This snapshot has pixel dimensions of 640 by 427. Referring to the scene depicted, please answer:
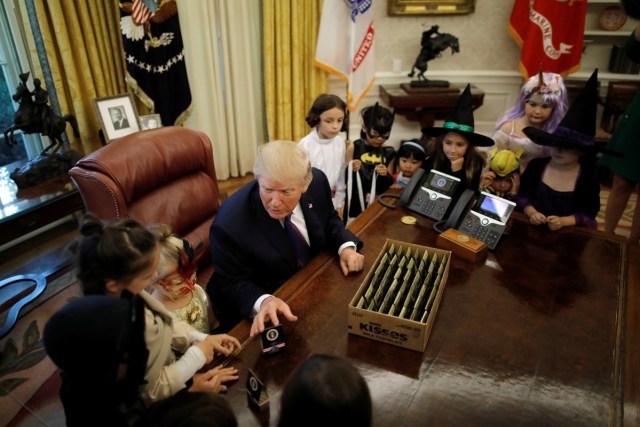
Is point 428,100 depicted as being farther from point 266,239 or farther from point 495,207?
point 266,239

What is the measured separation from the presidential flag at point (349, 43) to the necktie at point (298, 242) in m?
2.79

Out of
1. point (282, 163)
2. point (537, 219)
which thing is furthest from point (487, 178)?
point (282, 163)

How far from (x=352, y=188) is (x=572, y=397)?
1.75m

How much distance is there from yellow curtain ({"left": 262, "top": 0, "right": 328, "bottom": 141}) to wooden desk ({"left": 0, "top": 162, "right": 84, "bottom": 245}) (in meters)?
2.15

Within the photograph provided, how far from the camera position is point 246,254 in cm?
158

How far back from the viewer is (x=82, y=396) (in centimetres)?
84

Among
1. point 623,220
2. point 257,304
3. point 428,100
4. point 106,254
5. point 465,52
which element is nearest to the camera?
point 106,254

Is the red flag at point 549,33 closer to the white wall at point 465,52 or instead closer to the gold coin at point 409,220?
the white wall at point 465,52

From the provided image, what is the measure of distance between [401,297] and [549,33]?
13.1ft

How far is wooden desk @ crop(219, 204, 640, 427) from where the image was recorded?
1.05 m

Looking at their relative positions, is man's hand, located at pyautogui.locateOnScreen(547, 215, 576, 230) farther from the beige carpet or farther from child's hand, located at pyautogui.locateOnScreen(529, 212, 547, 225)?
the beige carpet

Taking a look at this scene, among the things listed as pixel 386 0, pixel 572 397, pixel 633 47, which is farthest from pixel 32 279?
pixel 386 0

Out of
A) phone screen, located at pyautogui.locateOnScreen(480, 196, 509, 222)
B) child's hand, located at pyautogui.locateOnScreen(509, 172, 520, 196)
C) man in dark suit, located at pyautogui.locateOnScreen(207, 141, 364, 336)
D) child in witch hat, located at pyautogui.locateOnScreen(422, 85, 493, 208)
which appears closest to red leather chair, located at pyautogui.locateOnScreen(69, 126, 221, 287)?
man in dark suit, located at pyautogui.locateOnScreen(207, 141, 364, 336)

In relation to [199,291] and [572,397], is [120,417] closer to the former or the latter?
[199,291]
